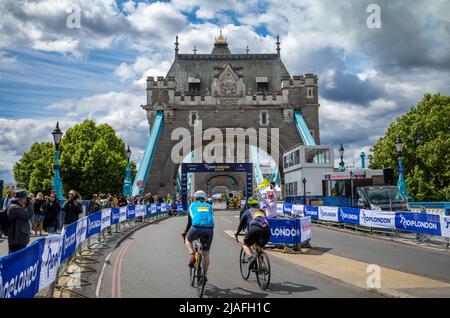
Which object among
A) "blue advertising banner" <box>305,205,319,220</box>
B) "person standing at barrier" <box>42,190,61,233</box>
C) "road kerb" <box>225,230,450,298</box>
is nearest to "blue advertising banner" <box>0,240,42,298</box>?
"road kerb" <box>225,230,450,298</box>

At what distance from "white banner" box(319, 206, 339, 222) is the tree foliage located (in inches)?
1216

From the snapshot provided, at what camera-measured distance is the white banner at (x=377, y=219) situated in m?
16.6

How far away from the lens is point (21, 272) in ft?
17.9

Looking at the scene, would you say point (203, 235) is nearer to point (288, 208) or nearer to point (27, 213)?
point (27, 213)

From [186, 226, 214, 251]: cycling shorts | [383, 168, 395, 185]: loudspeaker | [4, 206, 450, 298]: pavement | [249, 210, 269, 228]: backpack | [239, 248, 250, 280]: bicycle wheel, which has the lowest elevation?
[4, 206, 450, 298]: pavement

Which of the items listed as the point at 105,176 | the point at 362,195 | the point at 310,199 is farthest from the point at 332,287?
the point at 105,176

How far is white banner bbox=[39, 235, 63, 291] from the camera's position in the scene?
654cm

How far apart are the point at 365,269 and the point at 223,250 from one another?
4.79 meters

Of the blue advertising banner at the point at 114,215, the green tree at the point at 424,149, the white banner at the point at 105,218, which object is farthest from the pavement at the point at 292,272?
the green tree at the point at 424,149

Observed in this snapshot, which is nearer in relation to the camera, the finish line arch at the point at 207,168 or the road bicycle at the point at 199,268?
the road bicycle at the point at 199,268

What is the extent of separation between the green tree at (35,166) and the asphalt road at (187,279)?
42962 mm

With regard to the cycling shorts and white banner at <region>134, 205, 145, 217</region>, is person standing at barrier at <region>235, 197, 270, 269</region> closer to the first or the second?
the cycling shorts
